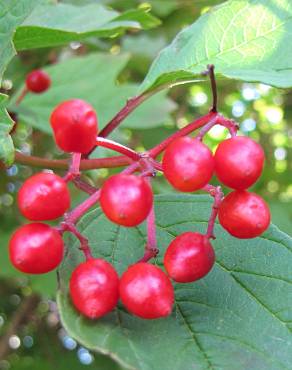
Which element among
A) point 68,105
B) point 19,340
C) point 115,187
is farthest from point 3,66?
point 19,340

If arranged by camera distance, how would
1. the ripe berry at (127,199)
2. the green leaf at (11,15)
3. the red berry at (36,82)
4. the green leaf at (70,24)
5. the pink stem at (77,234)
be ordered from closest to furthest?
the ripe berry at (127,199), the pink stem at (77,234), the green leaf at (11,15), the green leaf at (70,24), the red berry at (36,82)

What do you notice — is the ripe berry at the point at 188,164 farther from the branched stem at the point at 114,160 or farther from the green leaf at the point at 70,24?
the green leaf at the point at 70,24

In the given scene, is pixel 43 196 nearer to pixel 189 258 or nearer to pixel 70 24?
pixel 189 258

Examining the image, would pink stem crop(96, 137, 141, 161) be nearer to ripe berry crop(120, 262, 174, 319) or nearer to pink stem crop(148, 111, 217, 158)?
pink stem crop(148, 111, 217, 158)

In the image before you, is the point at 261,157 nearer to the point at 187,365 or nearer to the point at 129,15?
the point at 187,365

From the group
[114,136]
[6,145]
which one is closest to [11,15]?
[6,145]

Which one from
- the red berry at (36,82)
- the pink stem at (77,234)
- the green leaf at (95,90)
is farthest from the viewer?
the green leaf at (95,90)

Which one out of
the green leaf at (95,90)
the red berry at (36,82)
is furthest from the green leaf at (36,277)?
the red berry at (36,82)
